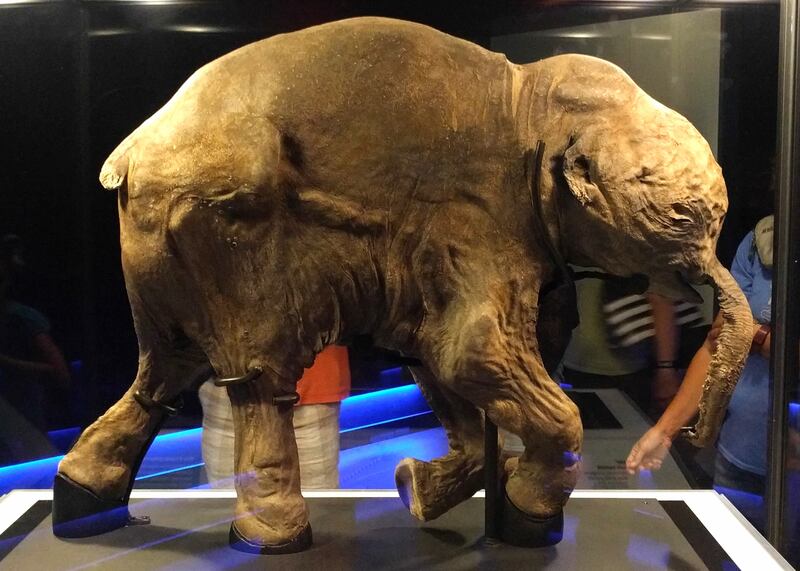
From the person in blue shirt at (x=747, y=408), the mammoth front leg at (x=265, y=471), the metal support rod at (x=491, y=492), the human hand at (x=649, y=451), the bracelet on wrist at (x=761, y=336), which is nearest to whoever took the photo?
the mammoth front leg at (x=265, y=471)

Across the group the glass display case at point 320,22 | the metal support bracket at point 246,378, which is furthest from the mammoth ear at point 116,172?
the glass display case at point 320,22

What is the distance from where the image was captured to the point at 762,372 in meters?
2.00

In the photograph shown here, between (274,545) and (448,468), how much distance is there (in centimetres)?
33

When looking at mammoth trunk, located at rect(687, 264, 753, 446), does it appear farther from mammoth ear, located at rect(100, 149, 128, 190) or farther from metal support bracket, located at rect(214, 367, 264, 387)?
mammoth ear, located at rect(100, 149, 128, 190)

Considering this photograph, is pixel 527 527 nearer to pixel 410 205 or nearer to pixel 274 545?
pixel 274 545

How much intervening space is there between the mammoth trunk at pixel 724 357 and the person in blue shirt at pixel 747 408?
518 millimetres

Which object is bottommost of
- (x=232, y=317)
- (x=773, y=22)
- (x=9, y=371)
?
(x=9, y=371)

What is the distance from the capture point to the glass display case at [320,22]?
1778 millimetres

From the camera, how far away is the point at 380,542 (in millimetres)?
1492

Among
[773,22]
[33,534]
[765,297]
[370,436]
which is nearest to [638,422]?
[765,297]

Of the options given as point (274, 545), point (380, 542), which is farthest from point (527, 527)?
point (274, 545)

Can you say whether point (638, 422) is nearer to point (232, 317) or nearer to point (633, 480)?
point (633, 480)

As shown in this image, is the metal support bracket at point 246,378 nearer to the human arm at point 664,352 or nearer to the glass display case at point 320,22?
the glass display case at point 320,22

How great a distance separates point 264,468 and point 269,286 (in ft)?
0.94
